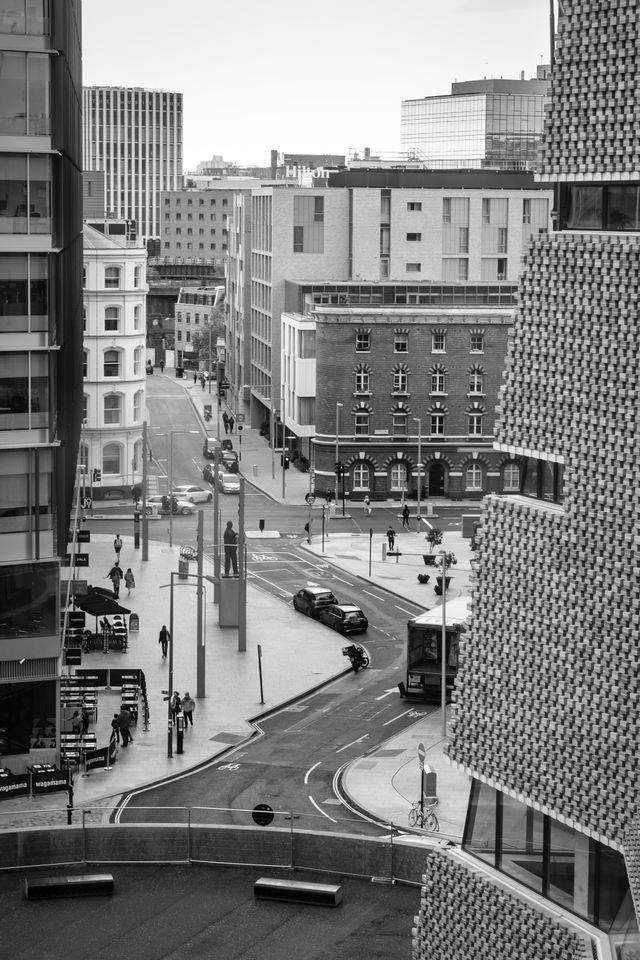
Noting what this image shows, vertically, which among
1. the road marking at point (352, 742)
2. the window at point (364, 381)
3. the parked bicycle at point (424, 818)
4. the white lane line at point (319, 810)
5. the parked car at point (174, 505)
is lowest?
the parked car at point (174, 505)

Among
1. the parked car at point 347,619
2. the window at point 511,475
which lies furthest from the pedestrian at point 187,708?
the window at point 511,475

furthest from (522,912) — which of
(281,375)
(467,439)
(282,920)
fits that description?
(281,375)

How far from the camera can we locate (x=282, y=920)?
45750 millimetres

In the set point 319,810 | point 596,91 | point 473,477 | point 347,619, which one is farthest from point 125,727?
point 473,477

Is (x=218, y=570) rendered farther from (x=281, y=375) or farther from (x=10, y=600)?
(x=281, y=375)

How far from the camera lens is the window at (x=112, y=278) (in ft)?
409

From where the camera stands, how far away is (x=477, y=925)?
119 ft

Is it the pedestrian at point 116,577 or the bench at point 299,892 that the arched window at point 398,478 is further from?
the bench at point 299,892

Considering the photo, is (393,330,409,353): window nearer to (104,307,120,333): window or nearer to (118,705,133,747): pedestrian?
(104,307,120,333): window

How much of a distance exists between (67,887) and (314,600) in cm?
4223

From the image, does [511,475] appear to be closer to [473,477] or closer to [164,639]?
[473,477]

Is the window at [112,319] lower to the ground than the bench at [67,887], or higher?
higher

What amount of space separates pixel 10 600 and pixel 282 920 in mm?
16056

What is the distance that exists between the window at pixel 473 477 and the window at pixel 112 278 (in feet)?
93.7
